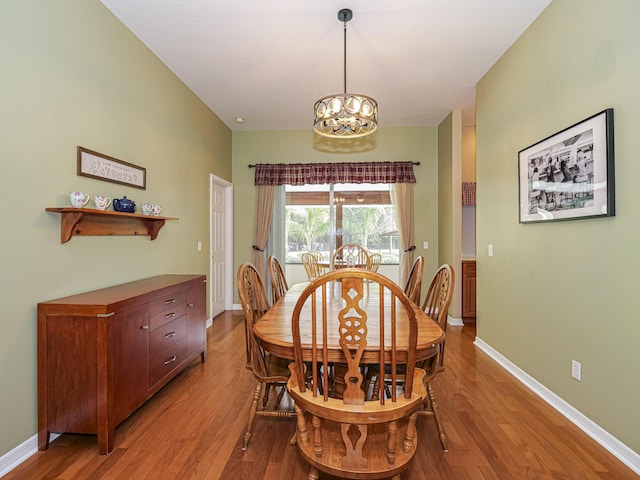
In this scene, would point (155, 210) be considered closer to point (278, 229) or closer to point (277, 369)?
point (277, 369)

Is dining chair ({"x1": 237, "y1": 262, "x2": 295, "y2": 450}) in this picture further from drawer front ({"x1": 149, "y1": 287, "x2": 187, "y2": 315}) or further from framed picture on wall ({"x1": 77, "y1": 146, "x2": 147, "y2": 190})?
framed picture on wall ({"x1": 77, "y1": 146, "x2": 147, "y2": 190})

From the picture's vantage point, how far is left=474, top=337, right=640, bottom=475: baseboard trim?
5.71 ft

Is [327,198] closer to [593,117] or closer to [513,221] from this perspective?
[513,221]

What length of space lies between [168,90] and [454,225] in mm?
3718

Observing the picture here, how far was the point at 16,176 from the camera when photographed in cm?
175

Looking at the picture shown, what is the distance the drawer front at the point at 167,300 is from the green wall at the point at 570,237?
2.82 m

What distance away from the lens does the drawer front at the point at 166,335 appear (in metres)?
2.26

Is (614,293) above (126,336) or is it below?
above

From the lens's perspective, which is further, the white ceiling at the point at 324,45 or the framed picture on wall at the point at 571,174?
the white ceiling at the point at 324,45

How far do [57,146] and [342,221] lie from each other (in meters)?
3.75

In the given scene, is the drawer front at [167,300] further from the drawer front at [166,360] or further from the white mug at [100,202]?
the white mug at [100,202]

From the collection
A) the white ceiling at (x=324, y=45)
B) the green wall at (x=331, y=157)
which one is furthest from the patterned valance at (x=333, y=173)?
the white ceiling at (x=324, y=45)

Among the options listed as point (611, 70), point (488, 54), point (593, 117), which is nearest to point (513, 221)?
point (593, 117)

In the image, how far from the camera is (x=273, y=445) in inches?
74.8
